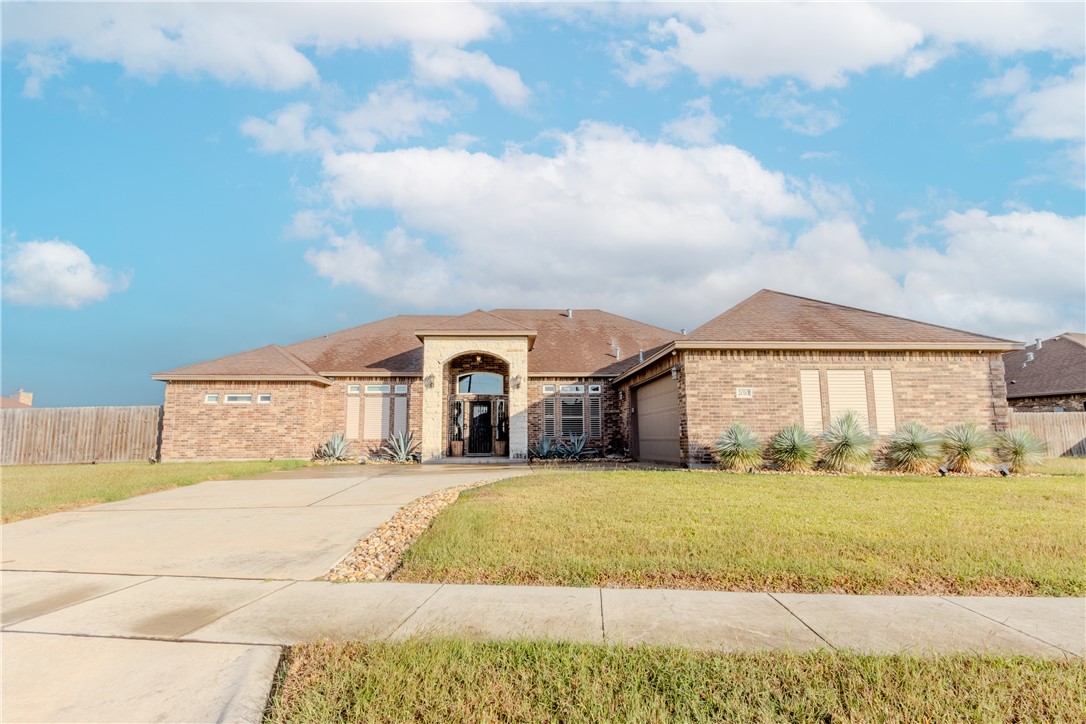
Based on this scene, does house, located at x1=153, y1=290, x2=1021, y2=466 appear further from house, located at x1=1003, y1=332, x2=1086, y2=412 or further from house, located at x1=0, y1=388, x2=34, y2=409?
house, located at x1=0, y1=388, x2=34, y2=409

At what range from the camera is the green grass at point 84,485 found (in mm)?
9625

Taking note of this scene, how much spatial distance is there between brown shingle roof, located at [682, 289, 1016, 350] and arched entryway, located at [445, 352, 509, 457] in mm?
9147

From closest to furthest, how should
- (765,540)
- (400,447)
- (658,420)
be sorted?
(765,540), (658,420), (400,447)

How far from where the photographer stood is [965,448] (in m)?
14.3

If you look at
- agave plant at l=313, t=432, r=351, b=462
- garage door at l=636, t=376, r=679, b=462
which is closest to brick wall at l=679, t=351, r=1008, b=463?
garage door at l=636, t=376, r=679, b=462

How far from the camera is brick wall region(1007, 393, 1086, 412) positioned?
24.5 metres

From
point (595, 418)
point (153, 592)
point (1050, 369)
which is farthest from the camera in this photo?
point (1050, 369)

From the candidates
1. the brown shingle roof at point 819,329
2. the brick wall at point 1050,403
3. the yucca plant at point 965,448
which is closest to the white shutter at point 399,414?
the brown shingle roof at point 819,329

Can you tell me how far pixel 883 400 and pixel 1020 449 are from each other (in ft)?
10.4

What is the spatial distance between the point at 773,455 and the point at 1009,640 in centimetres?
1153

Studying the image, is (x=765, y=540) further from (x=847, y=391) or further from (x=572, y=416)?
(x=572, y=416)

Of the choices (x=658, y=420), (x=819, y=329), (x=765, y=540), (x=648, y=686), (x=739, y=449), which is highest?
(x=819, y=329)

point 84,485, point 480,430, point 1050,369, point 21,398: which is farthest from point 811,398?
point 21,398

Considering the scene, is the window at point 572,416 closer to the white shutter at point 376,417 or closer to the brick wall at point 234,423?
the white shutter at point 376,417
